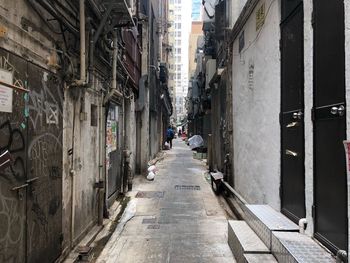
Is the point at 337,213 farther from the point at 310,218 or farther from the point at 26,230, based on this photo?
the point at 26,230

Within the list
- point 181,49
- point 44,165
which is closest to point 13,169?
point 44,165

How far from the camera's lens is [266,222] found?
207 inches

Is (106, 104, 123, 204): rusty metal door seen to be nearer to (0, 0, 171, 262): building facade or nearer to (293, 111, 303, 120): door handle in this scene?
(0, 0, 171, 262): building facade

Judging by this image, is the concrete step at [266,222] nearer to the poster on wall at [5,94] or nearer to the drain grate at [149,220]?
the drain grate at [149,220]

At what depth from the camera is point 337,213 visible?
4078mm

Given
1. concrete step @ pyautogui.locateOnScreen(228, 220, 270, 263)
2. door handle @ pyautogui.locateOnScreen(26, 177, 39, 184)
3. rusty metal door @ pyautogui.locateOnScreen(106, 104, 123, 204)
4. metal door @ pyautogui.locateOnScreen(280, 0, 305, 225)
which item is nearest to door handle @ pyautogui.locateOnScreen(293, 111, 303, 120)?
metal door @ pyautogui.locateOnScreen(280, 0, 305, 225)

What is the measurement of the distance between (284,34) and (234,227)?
2.86 m

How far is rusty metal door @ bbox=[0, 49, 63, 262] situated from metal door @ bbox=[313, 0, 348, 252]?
3001 millimetres

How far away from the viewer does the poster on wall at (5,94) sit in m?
3.60

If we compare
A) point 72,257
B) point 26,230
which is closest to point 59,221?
point 72,257

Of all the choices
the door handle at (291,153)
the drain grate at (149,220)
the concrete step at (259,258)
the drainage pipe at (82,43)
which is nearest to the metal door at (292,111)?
the door handle at (291,153)

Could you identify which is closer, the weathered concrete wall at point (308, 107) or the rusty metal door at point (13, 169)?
the rusty metal door at point (13, 169)

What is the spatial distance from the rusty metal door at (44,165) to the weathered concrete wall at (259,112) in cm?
316

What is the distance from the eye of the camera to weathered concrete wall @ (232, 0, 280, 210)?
6.41 m
